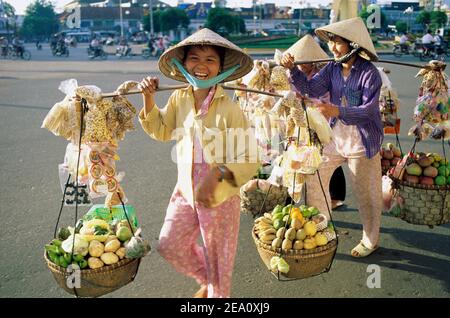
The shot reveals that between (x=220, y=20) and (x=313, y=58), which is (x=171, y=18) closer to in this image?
(x=220, y=20)

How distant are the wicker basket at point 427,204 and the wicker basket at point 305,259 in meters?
0.84

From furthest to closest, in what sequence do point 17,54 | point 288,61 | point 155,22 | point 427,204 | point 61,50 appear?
point 155,22 < point 61,50 < point 17,54 < point 427,204 < point 288,61

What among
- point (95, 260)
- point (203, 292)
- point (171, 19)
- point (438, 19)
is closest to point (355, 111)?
point (203, 292)

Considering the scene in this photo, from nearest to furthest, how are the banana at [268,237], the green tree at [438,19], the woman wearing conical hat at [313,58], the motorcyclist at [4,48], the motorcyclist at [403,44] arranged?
the banana at [268,237], the woman wearing conical hat at [313,58], the motorcyclist at [403,44], the motorcyclist at [4,48], the green tree at [438,19]

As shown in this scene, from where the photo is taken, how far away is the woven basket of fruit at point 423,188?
282 centimetres

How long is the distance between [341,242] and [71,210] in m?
2.31

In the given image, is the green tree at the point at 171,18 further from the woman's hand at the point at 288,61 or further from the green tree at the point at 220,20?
the woman's hand at the point at 288,61

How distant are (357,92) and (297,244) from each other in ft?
3.37

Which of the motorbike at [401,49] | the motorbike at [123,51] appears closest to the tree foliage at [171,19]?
the motorbike at [123,51]

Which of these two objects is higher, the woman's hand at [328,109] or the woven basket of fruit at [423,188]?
the woman's hand at [328,109]

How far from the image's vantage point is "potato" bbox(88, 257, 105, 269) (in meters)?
2.10

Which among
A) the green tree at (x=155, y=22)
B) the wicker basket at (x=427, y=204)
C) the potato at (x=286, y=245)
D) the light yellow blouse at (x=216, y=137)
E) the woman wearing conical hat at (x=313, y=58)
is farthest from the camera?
the green tree at (x=155, y=22)

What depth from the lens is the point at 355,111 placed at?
8.18 feet
